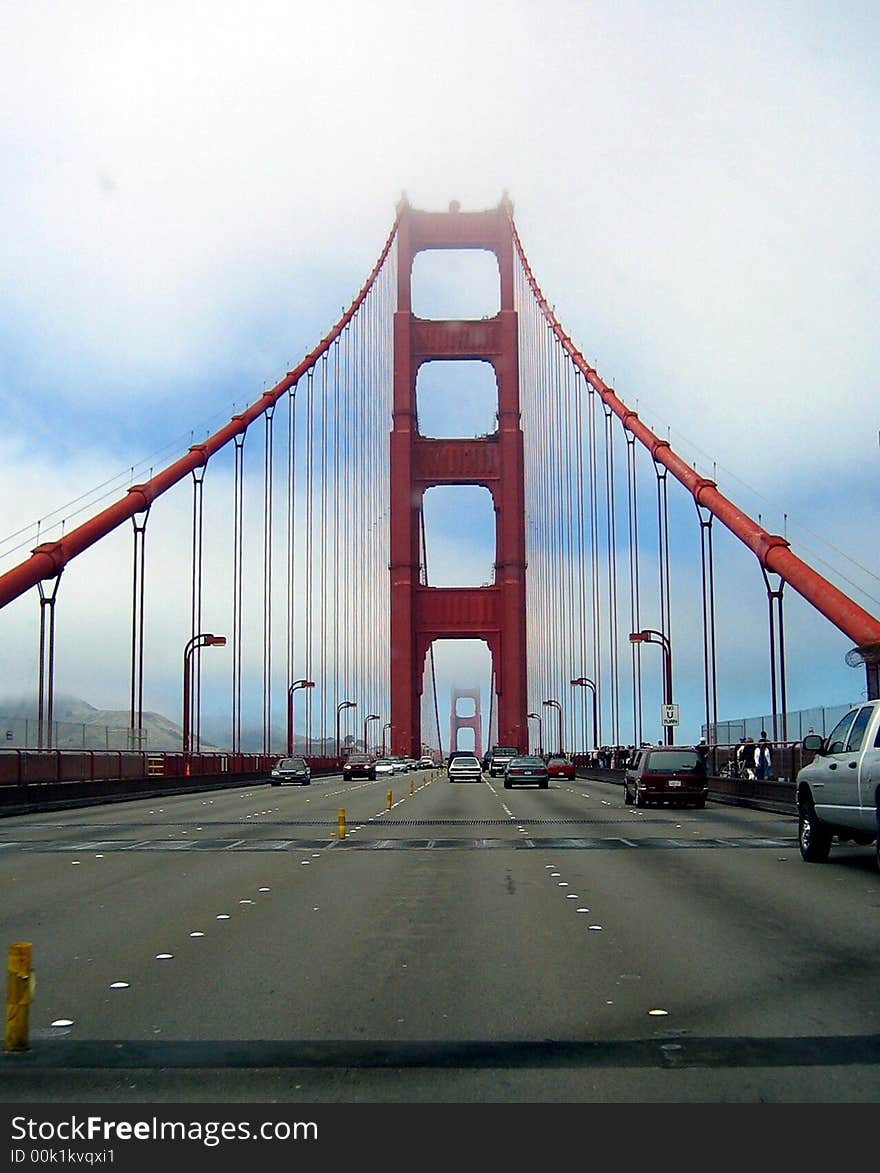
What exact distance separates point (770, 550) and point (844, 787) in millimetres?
24395

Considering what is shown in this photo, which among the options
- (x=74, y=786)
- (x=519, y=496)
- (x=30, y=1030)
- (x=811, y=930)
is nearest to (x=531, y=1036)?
(x=30, y=1030)

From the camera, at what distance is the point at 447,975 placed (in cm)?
909

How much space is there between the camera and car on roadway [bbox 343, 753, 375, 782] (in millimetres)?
70688

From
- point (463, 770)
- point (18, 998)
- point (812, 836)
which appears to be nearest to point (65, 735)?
point (463, 770)

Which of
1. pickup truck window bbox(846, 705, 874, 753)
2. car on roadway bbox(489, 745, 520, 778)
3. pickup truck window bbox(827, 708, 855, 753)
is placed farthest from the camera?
car on roadway bbox(489, 745, 520, 778)

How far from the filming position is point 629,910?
12500 mm

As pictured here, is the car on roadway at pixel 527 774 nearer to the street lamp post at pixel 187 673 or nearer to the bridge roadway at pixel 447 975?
the street lamp post at pixel 187 673

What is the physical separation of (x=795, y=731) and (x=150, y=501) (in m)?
23.1

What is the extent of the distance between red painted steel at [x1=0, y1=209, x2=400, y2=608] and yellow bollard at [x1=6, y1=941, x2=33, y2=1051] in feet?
106

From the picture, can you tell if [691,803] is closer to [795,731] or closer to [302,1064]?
[795,731]

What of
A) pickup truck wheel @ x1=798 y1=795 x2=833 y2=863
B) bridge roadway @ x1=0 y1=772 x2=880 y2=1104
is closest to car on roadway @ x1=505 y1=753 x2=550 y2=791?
bridge roadway @ x1=0 y1=772 x2=880 y2=1104

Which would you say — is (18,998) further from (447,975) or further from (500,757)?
(500,757)

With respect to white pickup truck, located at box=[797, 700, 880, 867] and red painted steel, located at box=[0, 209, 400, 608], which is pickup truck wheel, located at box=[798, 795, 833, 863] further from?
red painted steel, located at box=[0, 209, 400, 608]
